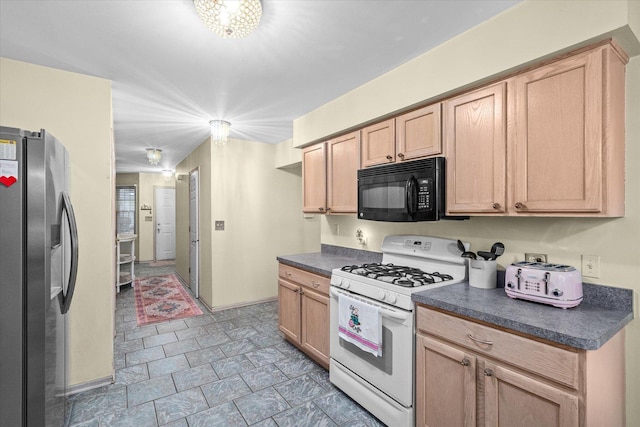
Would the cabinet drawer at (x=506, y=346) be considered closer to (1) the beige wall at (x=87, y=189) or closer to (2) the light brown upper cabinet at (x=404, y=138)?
(2) the light brown upper cabinet at (x=404, y=138)

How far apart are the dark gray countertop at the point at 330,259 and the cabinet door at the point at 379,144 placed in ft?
2.97

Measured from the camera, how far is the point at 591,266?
5.42ft

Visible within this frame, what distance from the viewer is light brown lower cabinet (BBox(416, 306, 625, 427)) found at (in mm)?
1238

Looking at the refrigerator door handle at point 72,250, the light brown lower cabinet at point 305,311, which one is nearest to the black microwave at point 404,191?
the light brown lower cabinet at point 305,311

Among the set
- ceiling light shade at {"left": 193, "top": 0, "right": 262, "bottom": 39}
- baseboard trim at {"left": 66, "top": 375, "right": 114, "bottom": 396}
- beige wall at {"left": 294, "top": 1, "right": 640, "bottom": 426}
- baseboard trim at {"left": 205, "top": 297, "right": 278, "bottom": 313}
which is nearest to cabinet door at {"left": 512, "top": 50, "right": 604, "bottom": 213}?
beige wall at {"left": 294, "top": 1, "right": 640, "bottom": 426}

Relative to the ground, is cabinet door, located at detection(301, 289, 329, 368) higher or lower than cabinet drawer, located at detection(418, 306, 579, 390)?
lower

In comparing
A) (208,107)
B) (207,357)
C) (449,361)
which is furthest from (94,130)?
(449,361)

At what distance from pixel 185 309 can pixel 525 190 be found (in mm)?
4365

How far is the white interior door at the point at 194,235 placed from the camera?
5023 mm

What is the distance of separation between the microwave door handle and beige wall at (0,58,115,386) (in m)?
2.37

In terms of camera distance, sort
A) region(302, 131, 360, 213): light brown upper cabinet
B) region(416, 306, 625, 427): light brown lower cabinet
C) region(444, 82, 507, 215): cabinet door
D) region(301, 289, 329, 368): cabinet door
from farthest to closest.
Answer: region(302, 131, 360, 213): light brown upper cabinet, region(301, 289, 329, 368): cabinet door, region(444, 82, 507, 215): cabinet door, region(416, 306, 625, 427): light brown lower cabinet

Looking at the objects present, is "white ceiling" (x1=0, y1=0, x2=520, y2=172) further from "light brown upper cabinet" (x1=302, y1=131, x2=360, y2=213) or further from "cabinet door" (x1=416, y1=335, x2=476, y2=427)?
"cabinet door" (x1=416, y1=335, x2=476, y2=427)

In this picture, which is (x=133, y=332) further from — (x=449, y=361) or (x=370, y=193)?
(x=449, y=361)

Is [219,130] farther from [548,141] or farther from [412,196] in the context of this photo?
[548,141]
